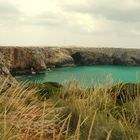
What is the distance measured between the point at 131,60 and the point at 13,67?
127ft

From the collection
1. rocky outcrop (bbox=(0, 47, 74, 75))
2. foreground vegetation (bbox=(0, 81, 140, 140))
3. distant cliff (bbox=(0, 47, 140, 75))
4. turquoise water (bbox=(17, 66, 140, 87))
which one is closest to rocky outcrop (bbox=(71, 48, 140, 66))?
distant cliff (bbox=(0, 47, 140, 75))

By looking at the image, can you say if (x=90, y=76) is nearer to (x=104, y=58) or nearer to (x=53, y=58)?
(x=53, y=58)

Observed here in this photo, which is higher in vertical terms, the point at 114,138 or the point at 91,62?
the point at 114,138

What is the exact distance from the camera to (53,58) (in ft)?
286

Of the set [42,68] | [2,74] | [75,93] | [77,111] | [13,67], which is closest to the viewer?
[77,111]

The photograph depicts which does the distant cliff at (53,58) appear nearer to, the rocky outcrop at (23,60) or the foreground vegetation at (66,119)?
the rocky outcrop at (23,60)

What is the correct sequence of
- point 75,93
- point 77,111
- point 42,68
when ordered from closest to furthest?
point 77,111 < point 75,93 < point 42,68

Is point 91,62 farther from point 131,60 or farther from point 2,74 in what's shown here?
point 2,74

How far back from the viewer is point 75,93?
1259 cm

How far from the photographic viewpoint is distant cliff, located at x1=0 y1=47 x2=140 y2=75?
2608 inches

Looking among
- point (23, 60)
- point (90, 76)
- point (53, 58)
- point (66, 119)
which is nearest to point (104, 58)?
point (53, 58)

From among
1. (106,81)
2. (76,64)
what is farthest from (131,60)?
(106,81)

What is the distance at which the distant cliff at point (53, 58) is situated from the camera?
217 ft

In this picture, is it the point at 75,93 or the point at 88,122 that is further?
the point at 75,93
